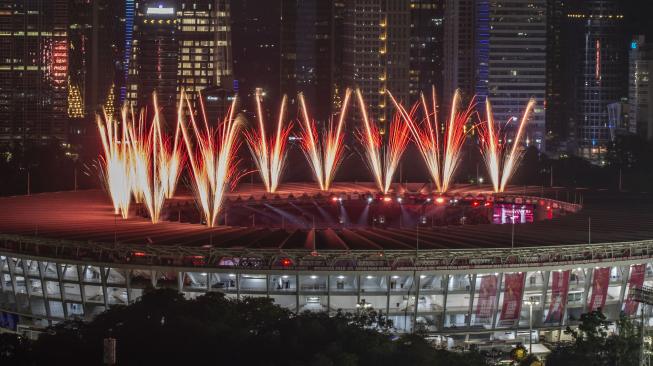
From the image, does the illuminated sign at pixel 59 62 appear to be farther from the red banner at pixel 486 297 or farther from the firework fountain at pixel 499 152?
the red banner at pixel 486 297

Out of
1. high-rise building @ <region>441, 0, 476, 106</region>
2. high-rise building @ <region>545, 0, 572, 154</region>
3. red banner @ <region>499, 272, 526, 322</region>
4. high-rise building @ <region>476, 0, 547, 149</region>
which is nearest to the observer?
red banner @ <region>499, 272, 526, 322</region>

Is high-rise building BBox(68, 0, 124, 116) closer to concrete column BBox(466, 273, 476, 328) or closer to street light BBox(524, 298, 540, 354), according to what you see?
concrete column BBox(466, 273, 476, 328)

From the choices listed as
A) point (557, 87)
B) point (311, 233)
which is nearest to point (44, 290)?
point (311, 233)

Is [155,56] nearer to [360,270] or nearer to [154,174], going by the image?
[154,174]

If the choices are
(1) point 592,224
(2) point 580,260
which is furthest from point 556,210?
(2) point 580,260

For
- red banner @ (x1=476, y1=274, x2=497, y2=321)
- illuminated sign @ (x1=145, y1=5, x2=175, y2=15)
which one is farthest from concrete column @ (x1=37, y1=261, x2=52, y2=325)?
illuminated sign @ (x1=145, y1=5, x2=175, y2=15)

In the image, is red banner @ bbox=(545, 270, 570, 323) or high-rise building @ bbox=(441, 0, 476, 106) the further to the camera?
high-rise building @ bbox=(441, 0, 476, 106)
